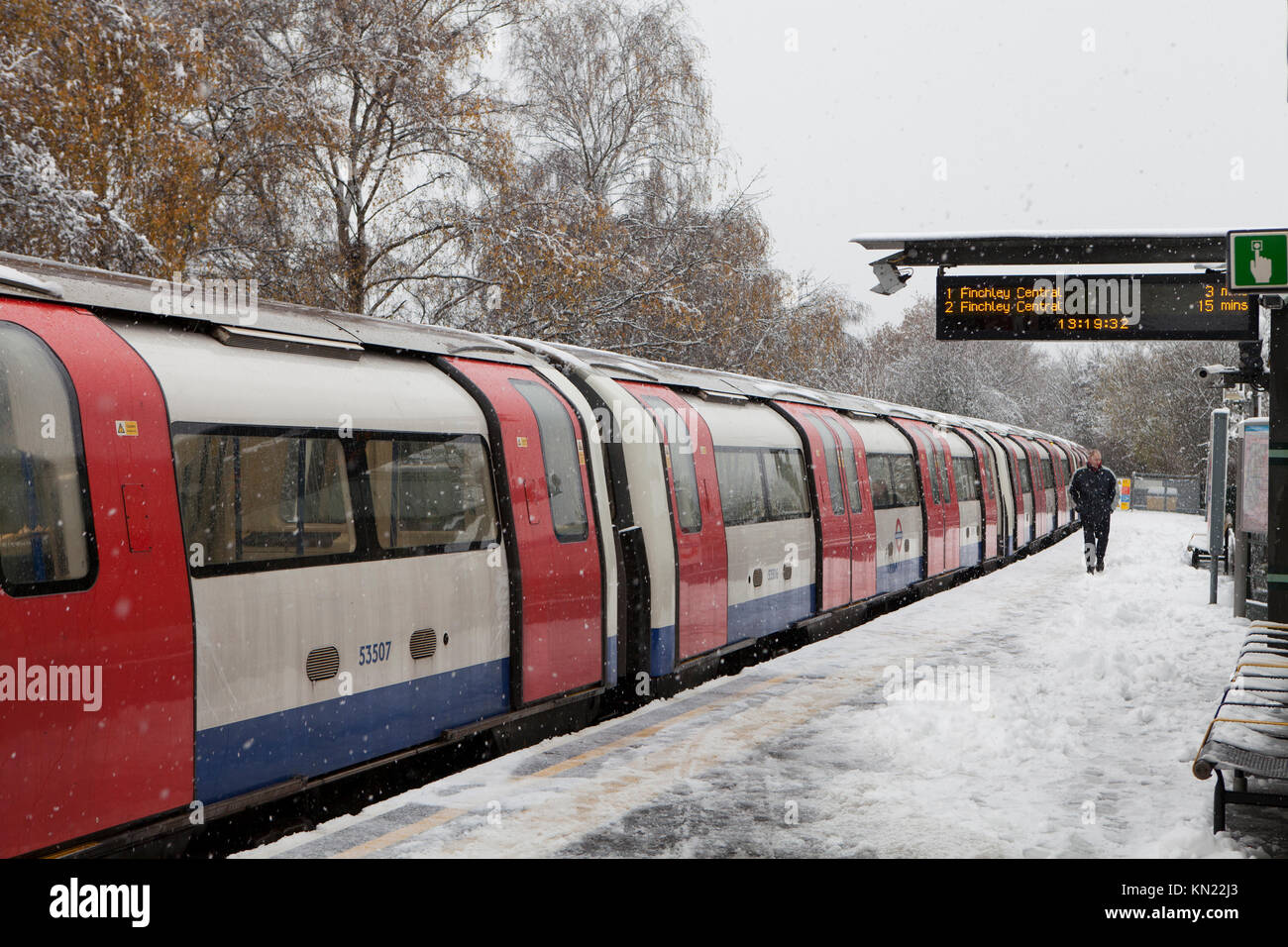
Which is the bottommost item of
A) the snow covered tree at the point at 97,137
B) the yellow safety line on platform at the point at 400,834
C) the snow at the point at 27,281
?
the yellow safety line on platform at the point at 400,834

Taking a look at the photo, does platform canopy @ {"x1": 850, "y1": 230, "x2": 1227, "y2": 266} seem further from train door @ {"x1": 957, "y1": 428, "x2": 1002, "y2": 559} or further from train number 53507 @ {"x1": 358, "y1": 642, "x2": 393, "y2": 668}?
train door @ {"x1": 957, "y1": 428, "x2": 1002, "y2": 559}

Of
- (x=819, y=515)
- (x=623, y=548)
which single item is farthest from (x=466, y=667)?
(x=819, y=515)

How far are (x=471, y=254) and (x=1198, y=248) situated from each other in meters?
11.4

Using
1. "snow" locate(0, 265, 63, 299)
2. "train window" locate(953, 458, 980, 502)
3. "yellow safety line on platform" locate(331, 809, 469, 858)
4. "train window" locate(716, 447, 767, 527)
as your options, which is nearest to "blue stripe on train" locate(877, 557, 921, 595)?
"train window" locate(953, 458, 980, 502)

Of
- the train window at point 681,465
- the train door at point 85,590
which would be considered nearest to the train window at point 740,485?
the train window at point 681,465

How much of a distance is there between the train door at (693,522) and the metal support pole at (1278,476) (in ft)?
13.5

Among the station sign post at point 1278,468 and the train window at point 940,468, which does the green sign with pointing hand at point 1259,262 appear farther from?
the train window at point 940,468

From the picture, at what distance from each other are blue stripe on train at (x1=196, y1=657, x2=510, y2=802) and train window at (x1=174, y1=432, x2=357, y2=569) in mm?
710

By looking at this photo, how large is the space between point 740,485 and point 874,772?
4395 millimetres

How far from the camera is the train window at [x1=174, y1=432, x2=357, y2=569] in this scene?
506 cm

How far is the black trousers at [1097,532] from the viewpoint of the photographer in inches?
782

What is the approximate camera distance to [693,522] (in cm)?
989
